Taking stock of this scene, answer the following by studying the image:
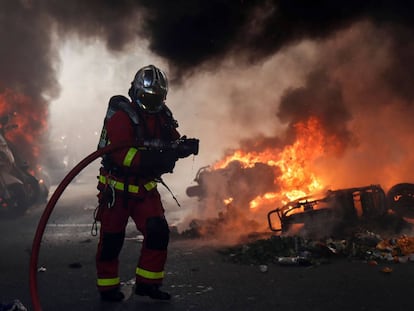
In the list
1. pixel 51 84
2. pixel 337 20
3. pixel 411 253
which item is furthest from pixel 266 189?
pixel 51 84

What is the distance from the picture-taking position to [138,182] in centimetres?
469

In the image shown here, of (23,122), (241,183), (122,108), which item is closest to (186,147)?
(122,108)

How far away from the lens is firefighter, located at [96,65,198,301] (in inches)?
178

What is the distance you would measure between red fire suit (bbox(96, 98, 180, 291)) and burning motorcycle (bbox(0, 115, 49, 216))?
351 inches

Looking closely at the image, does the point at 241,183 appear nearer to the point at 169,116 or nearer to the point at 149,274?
the point at 169,116

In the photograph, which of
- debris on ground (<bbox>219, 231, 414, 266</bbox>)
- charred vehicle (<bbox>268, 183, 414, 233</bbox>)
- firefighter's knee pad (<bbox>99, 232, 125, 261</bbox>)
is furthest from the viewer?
charred vehicle (<bbox>268, 183, 414, 233</bbox>)

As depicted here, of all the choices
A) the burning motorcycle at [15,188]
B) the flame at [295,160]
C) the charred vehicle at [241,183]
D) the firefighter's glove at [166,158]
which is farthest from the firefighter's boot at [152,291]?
the burning motorcycle at [15,188]

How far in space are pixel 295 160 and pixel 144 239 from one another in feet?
23.5

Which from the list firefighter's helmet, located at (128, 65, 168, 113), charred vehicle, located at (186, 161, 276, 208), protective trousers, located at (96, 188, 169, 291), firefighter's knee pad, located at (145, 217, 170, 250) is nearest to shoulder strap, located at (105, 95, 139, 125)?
firefighter's helmet, located at (128, 65, 168, 113)

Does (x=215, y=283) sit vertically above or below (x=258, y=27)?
below

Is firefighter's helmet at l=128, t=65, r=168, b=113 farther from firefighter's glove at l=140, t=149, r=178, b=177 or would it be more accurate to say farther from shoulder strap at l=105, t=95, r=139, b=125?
firefighter's glove at l=140, t=149, r=178, b=177

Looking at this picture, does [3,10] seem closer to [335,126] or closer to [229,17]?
[229,17]

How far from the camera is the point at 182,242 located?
8250 mm

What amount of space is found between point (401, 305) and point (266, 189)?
6.59 m
